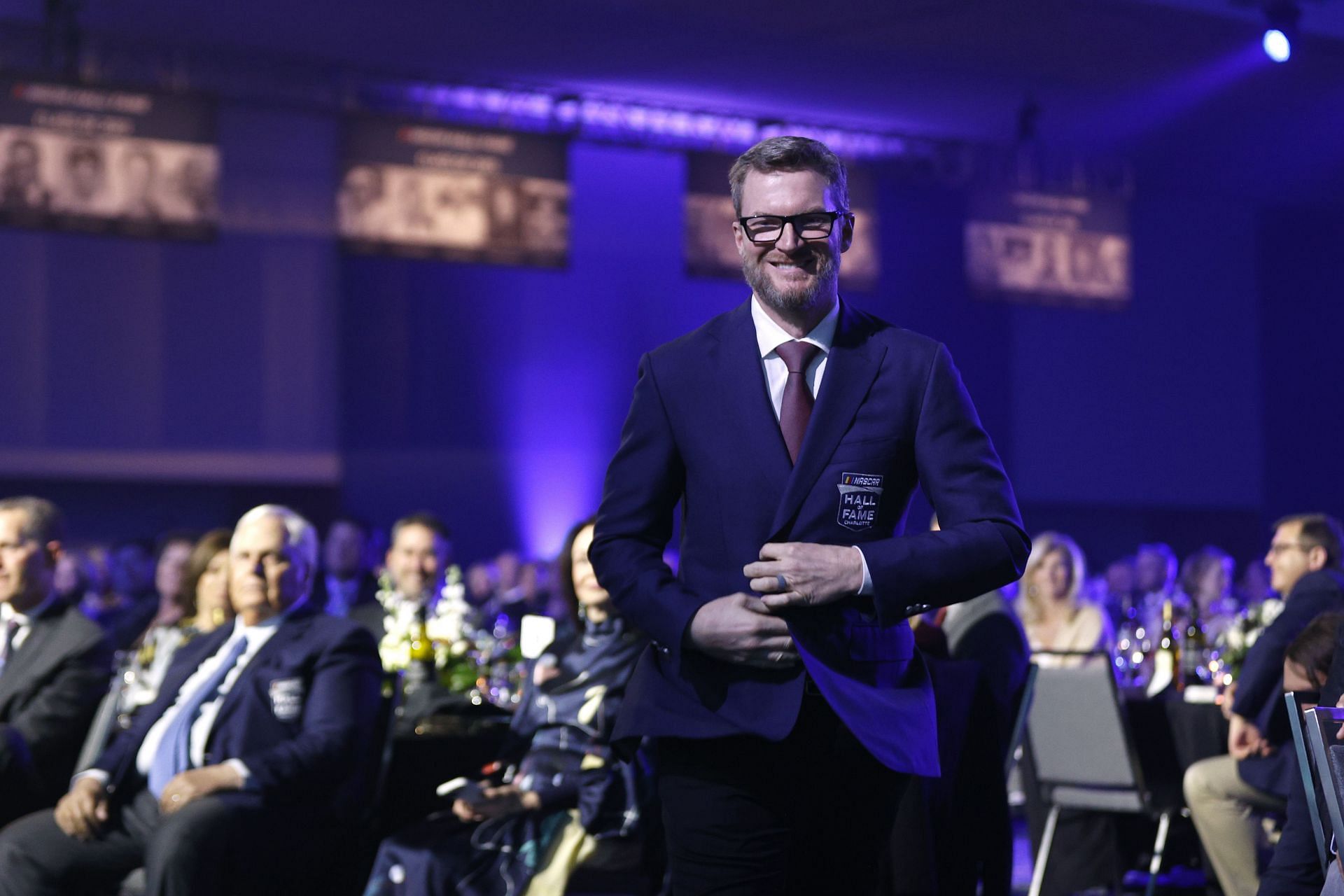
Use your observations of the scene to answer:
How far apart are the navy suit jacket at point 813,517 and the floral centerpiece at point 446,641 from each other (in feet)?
9.59

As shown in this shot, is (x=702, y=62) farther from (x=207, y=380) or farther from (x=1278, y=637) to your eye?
(x=1278, y=637)

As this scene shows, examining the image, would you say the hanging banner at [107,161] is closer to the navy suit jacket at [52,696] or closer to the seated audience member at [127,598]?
the seated audience member at [127,598]

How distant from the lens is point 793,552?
174 cm

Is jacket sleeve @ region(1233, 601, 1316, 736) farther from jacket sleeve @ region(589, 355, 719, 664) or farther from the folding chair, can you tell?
jacket sleeve @ region(589, 355, 719, 664)

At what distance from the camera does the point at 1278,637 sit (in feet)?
14.3

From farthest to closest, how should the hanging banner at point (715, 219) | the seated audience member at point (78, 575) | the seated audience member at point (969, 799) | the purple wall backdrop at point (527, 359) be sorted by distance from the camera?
the purple wall backdrop at point (527, 359) → the hanging banner at point (715, 219) → the seated audience member at point (78, 575) → the seated audience member at point (969, 799)

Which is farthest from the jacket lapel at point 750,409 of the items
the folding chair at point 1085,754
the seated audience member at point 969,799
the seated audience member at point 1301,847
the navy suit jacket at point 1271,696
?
the folding chair at point 1085,754

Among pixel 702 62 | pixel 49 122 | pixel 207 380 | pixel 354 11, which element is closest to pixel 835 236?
pixel 49 122

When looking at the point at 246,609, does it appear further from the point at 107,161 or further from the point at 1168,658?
the point at 107,161

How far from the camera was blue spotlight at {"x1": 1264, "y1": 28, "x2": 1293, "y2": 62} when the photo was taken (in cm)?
940

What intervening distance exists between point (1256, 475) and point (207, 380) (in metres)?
9.94

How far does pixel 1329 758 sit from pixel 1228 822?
2.55 metres

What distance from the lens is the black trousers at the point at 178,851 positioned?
3.55 m

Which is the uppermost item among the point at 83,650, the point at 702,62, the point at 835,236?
the point at 702,62
